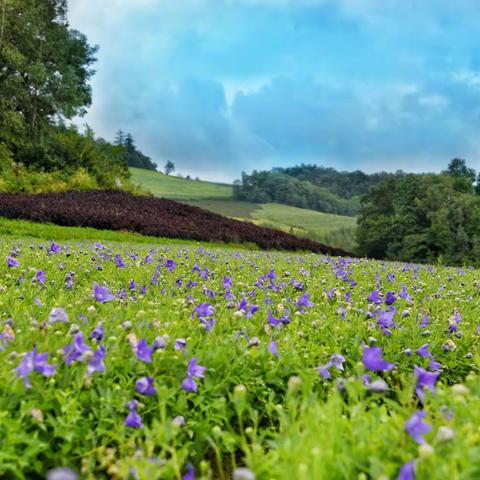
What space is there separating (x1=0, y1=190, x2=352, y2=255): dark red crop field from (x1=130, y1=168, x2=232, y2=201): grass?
5634 centimetres

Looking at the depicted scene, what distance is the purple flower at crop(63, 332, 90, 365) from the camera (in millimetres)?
2434

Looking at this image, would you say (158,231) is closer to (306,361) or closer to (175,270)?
(175,270)

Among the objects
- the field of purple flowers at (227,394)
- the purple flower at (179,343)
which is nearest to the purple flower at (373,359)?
the field of purple flowers at (227,394)

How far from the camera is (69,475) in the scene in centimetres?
117

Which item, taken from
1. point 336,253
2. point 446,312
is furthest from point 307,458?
point 336,253

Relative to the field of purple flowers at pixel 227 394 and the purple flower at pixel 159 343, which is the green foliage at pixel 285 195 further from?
the purple flower at pixel 159 343

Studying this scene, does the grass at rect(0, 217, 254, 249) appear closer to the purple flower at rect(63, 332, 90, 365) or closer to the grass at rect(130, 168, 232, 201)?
the purple flower at rect(63, 332, 90, 365)

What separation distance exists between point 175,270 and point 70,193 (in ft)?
71.1

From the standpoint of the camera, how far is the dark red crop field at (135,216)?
65.9 feet

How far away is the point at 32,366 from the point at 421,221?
41.5 m

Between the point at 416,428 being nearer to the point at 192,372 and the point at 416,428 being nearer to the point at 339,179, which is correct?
the point at 192,372

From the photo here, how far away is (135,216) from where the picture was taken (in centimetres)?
2297

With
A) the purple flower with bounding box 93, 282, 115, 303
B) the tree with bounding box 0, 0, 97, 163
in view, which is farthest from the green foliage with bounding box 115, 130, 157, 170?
the purple flower with bounding box 93, 282, 115, 303

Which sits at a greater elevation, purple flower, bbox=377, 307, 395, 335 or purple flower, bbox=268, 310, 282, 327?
purple flower, bbox=377, 307, 395, 335
